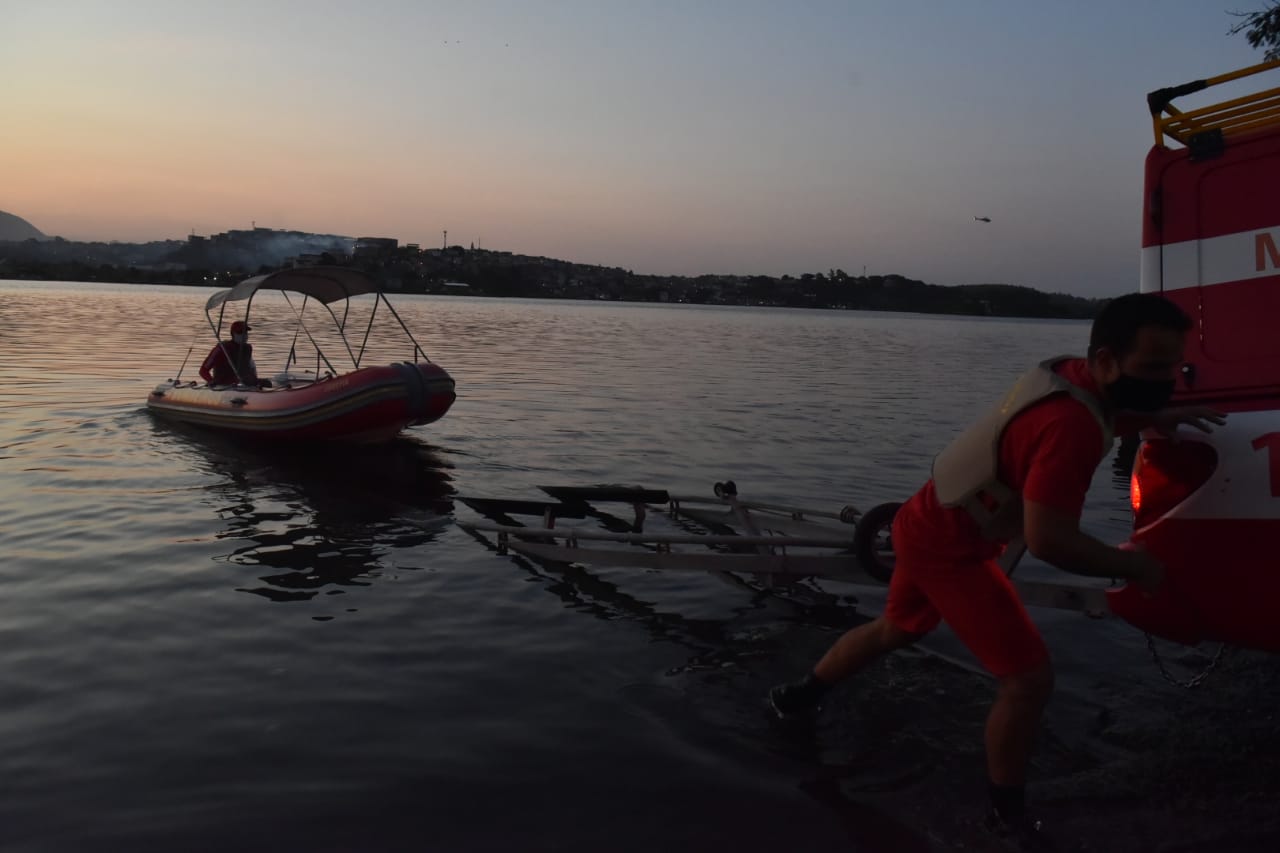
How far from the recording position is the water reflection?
7281 millimetres

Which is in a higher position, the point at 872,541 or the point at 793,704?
the point at 872,541

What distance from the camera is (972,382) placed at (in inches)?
1106

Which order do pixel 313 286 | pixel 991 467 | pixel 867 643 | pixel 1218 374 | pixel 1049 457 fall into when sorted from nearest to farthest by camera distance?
pixel 1049 457 → pixel 991 467 → pixel 1218 374 → pixel 867 643 → pixel 313 286

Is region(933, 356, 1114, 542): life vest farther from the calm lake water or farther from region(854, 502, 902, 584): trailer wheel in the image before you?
region(854, 502, 902, 584): trailer wheel

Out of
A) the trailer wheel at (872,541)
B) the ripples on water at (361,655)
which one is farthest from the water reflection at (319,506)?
the trailer wheel at (872,541)

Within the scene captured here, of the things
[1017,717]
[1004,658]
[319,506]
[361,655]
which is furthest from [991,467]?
[319,506]

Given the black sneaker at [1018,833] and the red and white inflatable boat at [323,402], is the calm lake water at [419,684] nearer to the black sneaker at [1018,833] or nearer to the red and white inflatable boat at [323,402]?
the black sneaker at [1018,833]

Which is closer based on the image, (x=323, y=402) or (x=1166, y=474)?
(x=1166, y=474)

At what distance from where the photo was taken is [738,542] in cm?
575

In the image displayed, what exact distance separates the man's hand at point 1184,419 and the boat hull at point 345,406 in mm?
10722

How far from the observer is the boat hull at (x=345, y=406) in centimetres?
1273

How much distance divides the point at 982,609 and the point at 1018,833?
890 mm

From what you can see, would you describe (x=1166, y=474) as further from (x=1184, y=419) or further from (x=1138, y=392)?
(x=1138, y=392)

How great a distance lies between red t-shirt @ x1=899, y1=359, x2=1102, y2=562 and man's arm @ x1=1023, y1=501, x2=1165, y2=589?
1.5 inches
